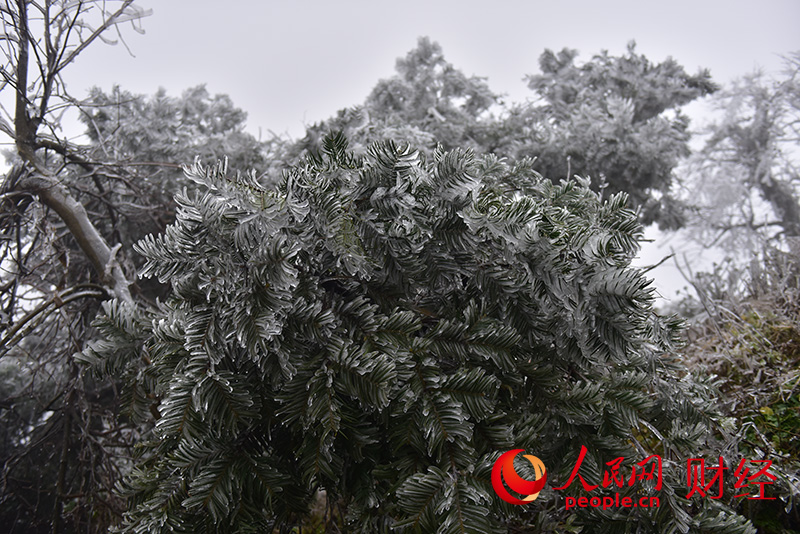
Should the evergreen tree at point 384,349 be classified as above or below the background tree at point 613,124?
below

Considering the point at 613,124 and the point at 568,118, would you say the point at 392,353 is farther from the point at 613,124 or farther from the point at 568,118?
the point at 568,118

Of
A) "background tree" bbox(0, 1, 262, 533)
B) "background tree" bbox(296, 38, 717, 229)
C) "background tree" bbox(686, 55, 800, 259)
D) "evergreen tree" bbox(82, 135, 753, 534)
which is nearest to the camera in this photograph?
"evergreen tree" bbox(82, 135, 753, 534)

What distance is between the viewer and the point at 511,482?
754mm

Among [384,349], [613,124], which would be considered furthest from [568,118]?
[384,349]

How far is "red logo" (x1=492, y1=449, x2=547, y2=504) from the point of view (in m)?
0.74

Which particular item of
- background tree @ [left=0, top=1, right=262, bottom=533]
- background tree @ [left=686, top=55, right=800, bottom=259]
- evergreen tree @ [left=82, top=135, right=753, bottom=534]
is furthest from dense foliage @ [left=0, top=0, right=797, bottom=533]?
background tree @ [left=686, top=55, right=800, bottom=259]

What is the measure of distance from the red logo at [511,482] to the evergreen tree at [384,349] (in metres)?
0.01

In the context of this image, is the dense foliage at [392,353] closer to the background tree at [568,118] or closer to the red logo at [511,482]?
the red logo at [511,482]

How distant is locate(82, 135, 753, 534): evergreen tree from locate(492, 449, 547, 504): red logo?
0.6 inches

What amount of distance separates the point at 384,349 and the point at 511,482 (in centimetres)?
29

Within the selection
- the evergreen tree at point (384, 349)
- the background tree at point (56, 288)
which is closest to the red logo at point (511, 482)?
the evergreen tree at point (384, 349)

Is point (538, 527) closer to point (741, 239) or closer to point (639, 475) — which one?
point (639, 475)

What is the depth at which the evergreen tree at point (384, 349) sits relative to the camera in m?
0.74

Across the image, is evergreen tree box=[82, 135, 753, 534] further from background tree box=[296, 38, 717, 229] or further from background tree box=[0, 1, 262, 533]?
background tree box=[296, 38, 717, 229]
